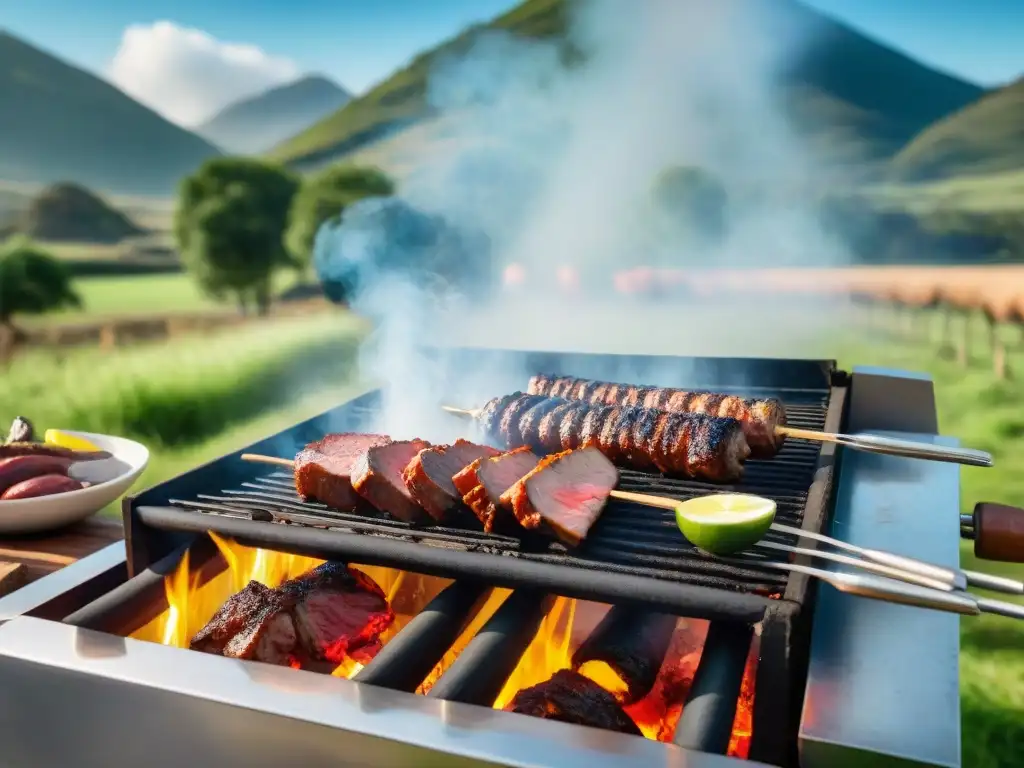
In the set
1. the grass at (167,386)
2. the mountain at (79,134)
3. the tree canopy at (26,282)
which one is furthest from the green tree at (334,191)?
the tree canopy at (26,282)

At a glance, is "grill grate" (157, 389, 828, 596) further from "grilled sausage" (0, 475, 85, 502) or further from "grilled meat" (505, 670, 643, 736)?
"grilled sausage" (0, 475, 85, 502)

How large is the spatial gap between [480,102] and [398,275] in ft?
14.0

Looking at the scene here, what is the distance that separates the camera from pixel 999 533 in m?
2.22

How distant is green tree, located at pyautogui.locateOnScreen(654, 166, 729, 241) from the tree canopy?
6810mm

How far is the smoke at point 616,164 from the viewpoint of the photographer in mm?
7156

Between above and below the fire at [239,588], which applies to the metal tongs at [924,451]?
above

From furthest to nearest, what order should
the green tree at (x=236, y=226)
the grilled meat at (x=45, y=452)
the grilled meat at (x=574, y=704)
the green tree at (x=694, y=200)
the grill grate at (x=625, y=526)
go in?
the green tree at (x=236, y=226) → the green tree at (x=694, y=200) → the grilled meat at (x=45, y=452) → the grill grate at (x=625, y=526) → the grilled meat at (x=574, y=704)

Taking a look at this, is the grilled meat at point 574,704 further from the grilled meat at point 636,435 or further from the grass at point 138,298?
the grass at point 138,298

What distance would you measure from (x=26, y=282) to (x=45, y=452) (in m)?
6.67

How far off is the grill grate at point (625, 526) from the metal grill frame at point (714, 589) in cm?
6

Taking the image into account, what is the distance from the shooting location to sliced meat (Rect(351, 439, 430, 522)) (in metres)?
2.41

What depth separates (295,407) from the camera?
949 cm

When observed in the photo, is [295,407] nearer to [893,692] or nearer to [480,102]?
[480,102]

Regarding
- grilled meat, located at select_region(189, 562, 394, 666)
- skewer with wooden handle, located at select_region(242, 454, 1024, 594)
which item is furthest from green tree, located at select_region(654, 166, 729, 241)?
grilled meat, located at select_region(189, 562, 394, 666)
